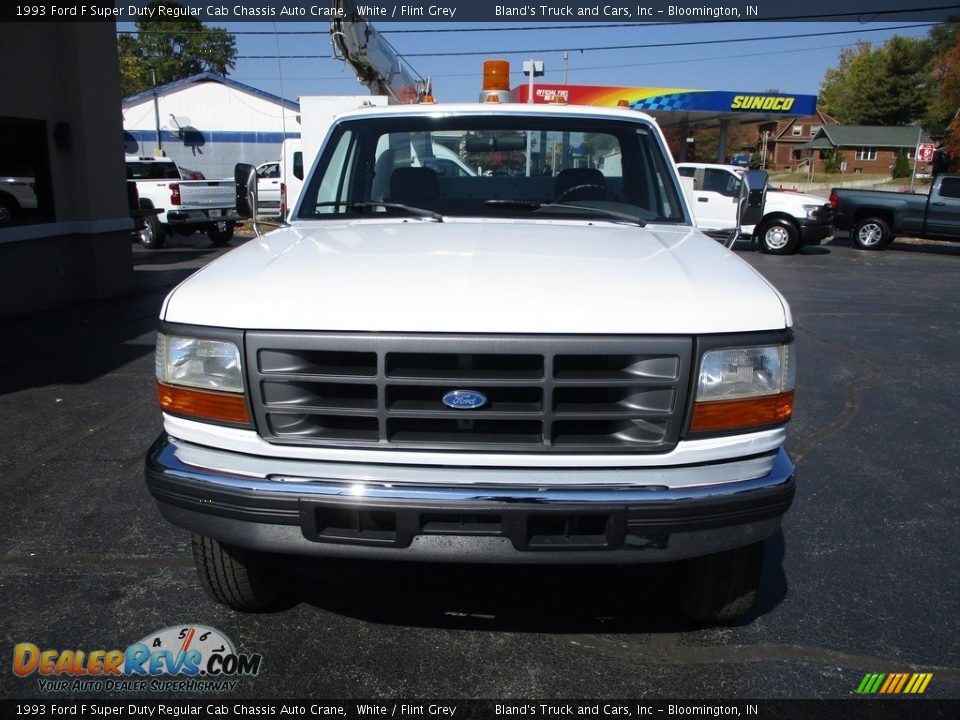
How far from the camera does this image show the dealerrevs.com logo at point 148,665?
2520 mm

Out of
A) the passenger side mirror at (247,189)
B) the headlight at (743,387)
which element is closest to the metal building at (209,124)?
the passenger side mirror at (247,189)

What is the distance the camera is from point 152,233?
53.1 ft

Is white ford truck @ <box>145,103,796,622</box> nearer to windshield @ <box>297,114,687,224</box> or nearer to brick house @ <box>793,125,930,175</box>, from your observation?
windshield @ <box>297,114,687,224</box>

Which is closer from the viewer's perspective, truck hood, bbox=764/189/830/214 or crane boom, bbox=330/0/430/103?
crane boom, bbox=330/0/430/103

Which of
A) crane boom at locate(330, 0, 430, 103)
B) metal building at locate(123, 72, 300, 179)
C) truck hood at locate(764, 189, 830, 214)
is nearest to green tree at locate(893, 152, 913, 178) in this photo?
metal building at locate(123, 72, 300, 179)

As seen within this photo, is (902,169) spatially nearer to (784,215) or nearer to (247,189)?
(784,215)

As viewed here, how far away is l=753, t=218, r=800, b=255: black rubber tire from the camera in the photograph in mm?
16969

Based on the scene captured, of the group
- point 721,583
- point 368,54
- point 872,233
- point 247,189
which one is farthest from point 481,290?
point 872,233

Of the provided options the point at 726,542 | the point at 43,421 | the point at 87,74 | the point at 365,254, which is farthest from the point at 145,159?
the point at 726,542

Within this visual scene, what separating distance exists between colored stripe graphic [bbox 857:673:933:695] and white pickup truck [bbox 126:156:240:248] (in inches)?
598

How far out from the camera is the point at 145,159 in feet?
55.2

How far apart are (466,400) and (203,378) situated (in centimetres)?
81
